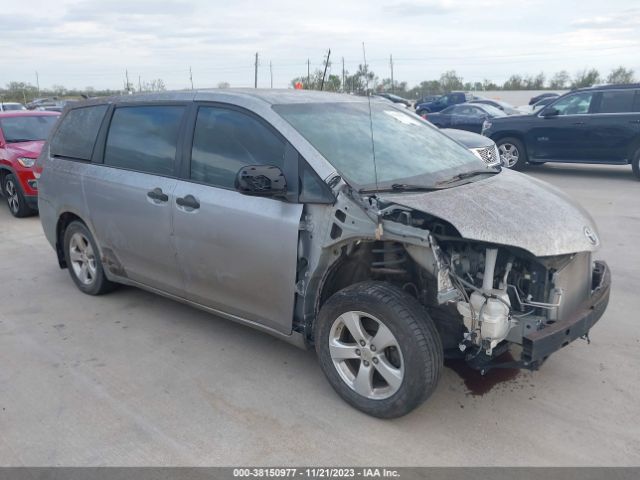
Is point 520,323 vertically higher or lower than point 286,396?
higher

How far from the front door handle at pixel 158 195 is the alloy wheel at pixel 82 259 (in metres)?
1.21

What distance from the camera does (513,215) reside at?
9.94 feet

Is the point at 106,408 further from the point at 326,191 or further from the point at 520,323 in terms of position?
the point at 520,323

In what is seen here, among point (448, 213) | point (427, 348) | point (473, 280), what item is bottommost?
point (427, 348)

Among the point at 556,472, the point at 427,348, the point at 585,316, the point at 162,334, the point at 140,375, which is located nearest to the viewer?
the point at 556,472

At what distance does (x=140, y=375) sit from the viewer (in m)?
3.70

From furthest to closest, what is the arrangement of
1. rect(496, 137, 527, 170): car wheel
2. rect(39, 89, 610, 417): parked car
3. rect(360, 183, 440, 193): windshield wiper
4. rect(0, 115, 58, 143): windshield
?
1. rect(496, 137, 527, 170): car wheel
2. rect(0, 115, 58, 143): windshield
3. rect(360, 183, 440, 193): windshield wiper
4. rect(39, 89, 610, 417): parked car

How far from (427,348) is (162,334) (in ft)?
7.54

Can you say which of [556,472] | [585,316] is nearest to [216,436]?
[556,472]

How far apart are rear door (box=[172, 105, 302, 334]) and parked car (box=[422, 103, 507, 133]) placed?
13.7 m

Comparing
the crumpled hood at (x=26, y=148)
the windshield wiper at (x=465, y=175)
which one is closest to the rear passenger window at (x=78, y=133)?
the windshield wiper at (x=465, y=175)

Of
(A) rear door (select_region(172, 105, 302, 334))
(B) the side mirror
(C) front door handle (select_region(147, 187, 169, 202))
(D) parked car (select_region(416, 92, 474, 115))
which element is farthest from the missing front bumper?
(D) parked car (select_region(416, 92, 474, 115))

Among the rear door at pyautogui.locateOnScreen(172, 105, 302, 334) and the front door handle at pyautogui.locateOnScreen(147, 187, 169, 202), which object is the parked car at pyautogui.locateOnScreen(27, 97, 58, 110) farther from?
the rear door at pyautogui.locateOnScreen(172, 105, 302, 334)

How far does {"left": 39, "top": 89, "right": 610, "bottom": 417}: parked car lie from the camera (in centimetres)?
292
